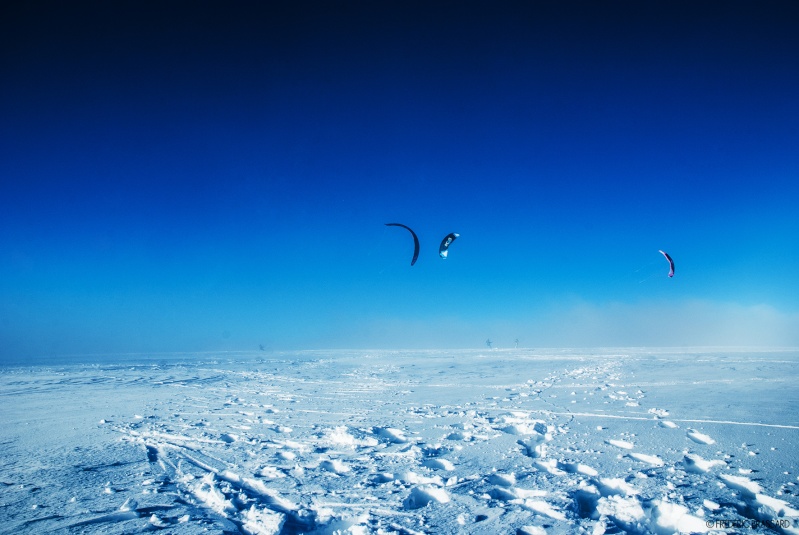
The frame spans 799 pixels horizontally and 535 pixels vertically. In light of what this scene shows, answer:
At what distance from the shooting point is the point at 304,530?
2801 millimetres

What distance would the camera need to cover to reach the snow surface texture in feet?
Result: 9.41

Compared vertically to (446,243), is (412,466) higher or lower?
lower

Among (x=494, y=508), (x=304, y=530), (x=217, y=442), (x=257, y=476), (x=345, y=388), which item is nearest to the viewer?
(x=304, y=530)

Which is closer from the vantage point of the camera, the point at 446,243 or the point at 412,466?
the point at 412,466

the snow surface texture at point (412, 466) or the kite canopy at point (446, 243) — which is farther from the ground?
the kite canopy at point (446, 243)

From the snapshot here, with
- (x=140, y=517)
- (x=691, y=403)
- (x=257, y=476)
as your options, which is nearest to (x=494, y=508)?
(x=257, y=476)

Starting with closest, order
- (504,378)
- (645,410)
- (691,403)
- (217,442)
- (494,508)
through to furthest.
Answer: (494,508) → (217,442) → (645,410) → (691,403) → (504,378)

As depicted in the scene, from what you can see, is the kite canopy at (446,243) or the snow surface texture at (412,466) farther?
the kite canopy at (446,243)

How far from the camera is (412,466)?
396 cm

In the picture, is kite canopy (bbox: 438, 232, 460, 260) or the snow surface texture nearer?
the snow surface texture

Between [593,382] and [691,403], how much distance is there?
338 centimetres

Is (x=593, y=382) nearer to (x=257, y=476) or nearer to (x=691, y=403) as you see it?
(x=691, y=403)

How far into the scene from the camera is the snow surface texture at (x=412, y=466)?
2.87 m

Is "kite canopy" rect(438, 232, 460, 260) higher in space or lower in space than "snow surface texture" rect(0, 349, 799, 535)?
higher
